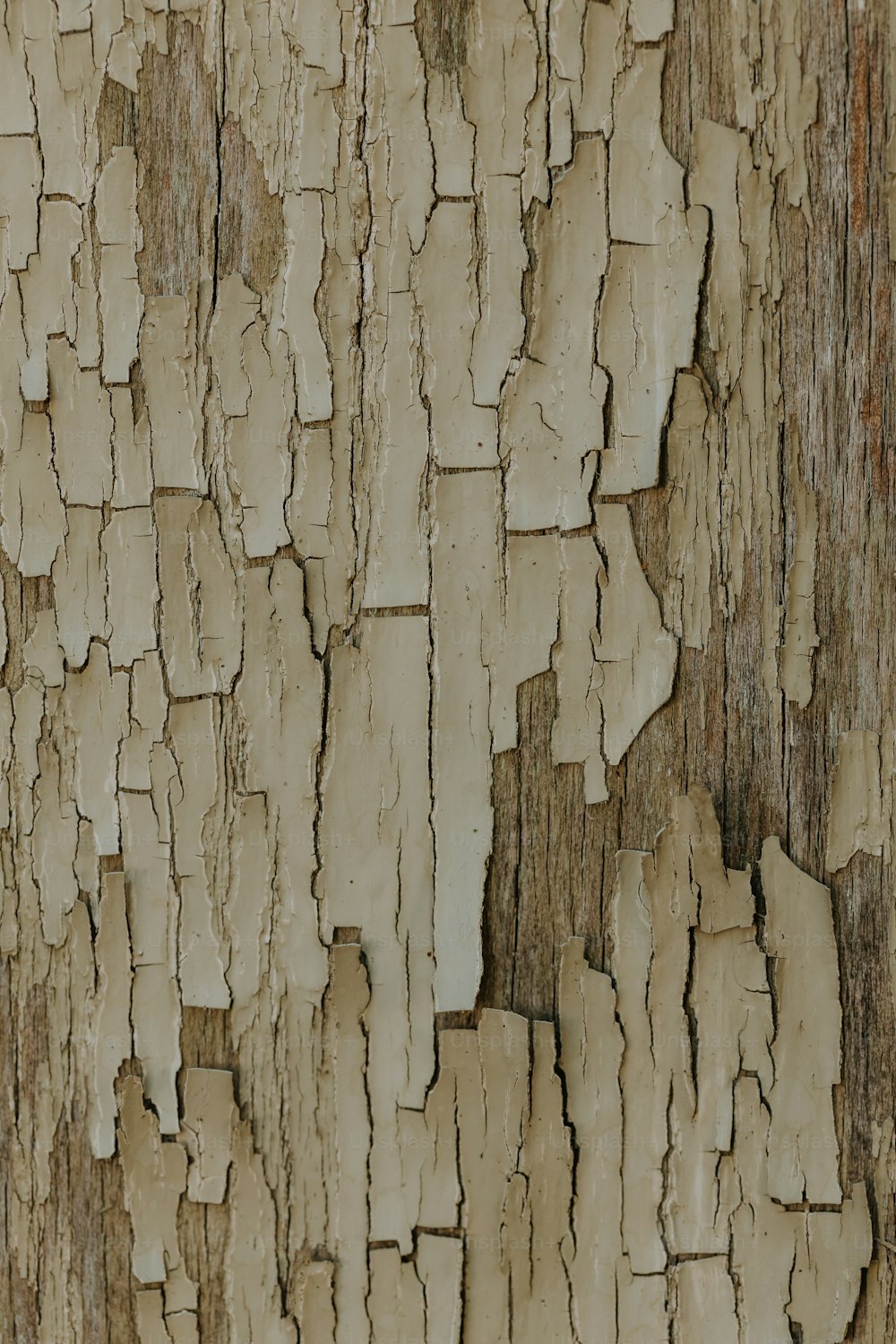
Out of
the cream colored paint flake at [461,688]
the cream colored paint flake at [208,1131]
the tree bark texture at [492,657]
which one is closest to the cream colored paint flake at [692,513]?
the tree bark texture at [492,657]

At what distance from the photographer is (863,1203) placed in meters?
0.92

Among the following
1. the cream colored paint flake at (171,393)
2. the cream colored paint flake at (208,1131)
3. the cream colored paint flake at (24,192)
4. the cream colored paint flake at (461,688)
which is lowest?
the cream colored paint flake at (208,1131)

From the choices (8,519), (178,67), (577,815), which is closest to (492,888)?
(577,815)

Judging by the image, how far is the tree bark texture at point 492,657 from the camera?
3.06ft

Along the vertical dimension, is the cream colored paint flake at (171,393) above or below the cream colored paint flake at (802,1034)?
above

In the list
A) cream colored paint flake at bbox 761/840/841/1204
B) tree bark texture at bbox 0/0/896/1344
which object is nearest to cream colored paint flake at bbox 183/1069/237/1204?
tree bark texture at bbox 0/0/896/1344

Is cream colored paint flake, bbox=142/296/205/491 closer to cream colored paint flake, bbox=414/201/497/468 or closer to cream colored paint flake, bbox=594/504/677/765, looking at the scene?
cream colored paint flake, bbox=414/201/497/468

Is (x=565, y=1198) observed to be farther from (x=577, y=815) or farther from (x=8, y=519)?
(x=8, y=519)

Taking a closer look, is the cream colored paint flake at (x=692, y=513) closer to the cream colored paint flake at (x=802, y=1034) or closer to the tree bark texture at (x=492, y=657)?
the tree bark texture at (x=492, y=657)

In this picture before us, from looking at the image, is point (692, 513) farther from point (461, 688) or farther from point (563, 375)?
point (461, 688)

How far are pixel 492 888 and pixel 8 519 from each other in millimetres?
656

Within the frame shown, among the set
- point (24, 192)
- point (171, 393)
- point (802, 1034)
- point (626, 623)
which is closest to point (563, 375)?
point (626, 623)

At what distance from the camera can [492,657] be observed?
0.95m

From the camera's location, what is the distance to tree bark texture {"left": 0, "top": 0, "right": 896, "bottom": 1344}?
932 mm
